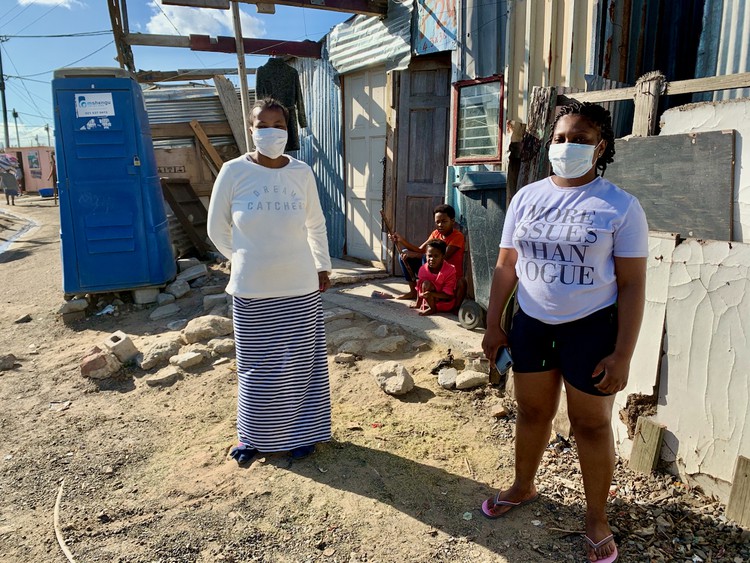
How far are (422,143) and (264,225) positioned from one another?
160 inches

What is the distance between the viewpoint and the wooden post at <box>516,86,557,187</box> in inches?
123

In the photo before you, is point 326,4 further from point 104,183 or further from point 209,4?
point 104,183

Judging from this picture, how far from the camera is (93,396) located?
4.32 m

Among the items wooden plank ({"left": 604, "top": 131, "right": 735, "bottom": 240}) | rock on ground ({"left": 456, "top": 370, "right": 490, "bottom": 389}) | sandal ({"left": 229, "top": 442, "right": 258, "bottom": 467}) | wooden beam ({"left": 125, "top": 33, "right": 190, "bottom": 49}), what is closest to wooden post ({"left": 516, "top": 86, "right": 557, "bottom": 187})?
wooden plank ({"left": 604, "top": 131, "right": 735, "bottom": 240})

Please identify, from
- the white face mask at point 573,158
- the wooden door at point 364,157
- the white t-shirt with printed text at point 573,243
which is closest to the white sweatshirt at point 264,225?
the white t-shirt with printed text at point 573,243

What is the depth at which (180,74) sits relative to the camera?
32.0 ft

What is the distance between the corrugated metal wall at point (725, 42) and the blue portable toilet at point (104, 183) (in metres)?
5.35

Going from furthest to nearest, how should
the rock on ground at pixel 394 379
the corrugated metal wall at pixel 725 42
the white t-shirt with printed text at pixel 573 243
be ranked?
the rock on ground at pixel 394 379 → the corrugated metal wall at pixel 725 42 → the white t-shirt with printed text at pixel 573 243

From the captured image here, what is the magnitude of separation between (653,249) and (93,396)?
4115mm

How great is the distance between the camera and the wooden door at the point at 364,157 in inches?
274

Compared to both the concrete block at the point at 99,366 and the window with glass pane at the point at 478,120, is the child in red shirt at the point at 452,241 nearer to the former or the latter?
the window with glass pane at the point at 478,120

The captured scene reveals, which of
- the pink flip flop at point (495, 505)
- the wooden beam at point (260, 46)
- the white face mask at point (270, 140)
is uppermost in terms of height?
the wooden beam at point (260, 46)

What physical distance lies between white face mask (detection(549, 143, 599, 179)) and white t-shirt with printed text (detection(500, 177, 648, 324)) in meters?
0.06

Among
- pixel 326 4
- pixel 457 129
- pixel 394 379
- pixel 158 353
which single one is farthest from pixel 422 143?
pixel 158 353
